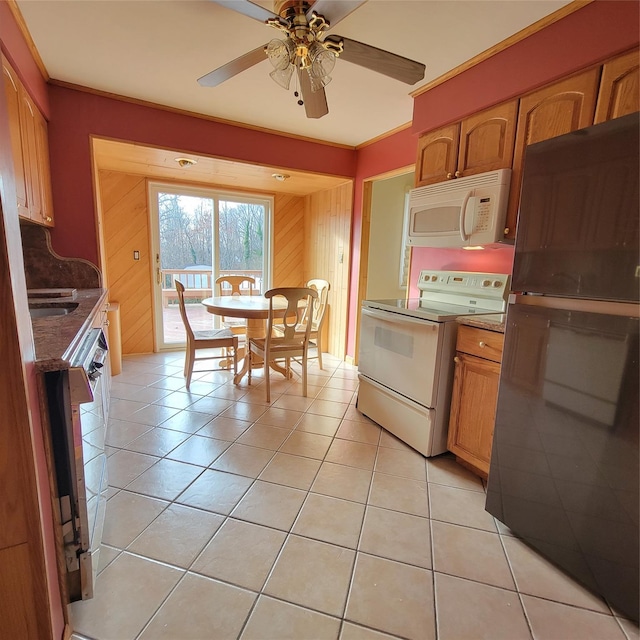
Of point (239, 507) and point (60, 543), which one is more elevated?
point (60, 543)

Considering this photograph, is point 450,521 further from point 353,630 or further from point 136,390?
point 136,390

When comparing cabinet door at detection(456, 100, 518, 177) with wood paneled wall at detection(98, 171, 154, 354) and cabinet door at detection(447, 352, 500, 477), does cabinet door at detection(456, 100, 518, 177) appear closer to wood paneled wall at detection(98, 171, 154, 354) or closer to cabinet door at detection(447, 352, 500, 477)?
cabinet door at detection(447, 352, 500, 477)

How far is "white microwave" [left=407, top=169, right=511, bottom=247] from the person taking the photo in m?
1.90

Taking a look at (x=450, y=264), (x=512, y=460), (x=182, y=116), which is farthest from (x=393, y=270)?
(x=512, y=460)

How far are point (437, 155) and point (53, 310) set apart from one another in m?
2.61

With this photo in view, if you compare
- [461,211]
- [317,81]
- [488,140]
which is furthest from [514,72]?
[317,81]

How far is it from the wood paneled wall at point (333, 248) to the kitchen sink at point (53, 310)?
8.18 ft

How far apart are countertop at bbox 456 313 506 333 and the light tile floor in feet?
2.82

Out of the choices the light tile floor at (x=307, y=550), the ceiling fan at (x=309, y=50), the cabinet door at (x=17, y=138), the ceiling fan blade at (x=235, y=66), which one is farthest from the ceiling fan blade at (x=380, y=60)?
the light tile floor at (x=307, y=550)

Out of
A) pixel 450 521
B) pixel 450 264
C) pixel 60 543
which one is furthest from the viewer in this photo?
pixel 450 264

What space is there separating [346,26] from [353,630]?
259 cm

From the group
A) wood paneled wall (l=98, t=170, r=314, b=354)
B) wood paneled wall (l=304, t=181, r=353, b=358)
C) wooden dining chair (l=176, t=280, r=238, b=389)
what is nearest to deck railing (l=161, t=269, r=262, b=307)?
wood paneled wall (l=98, t=170, r=314, b=354)

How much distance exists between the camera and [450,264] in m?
2.70

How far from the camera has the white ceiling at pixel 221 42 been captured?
166 cm
